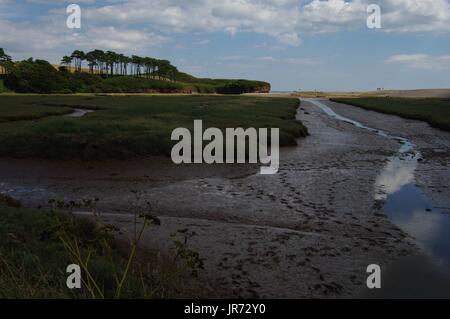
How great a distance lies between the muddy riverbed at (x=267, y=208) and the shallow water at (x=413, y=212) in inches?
10.0

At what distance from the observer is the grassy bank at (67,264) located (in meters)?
6.54

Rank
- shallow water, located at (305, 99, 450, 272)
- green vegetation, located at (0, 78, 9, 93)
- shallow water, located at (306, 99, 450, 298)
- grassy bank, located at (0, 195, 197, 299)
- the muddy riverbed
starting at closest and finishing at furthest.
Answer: grassy bank, located at (0, 195, 197, 299) → shallow water, located at (306, 99, 450, 298) → the muddy riverbed → shallow water, located at (305, 99, 450, 272) → green vegetation, located at (0, 78, 9, 93)

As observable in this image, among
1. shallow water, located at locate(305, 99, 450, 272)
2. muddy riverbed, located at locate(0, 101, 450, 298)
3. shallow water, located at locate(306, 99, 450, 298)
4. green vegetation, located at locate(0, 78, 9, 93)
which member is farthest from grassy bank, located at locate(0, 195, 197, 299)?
green vegetation, located at locate(0, 78, 9, 93)

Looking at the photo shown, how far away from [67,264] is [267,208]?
8.03 m

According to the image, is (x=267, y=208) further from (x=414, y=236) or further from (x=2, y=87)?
(x=2, y=87)

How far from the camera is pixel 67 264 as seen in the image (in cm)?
888

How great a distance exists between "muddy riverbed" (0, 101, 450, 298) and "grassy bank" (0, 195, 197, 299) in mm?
1147

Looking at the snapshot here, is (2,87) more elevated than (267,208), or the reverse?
(2,87)

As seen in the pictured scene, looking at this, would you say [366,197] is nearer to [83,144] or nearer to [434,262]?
[434,262]

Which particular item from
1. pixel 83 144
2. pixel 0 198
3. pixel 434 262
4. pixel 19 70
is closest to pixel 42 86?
pixel 19 70

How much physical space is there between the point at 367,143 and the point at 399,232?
22.3 m

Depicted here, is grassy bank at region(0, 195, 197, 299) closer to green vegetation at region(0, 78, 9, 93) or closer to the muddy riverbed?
the muddy riverbed

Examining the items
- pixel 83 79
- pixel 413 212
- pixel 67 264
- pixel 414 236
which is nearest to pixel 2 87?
pixel 83 79

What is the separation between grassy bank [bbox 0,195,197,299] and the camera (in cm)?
654
